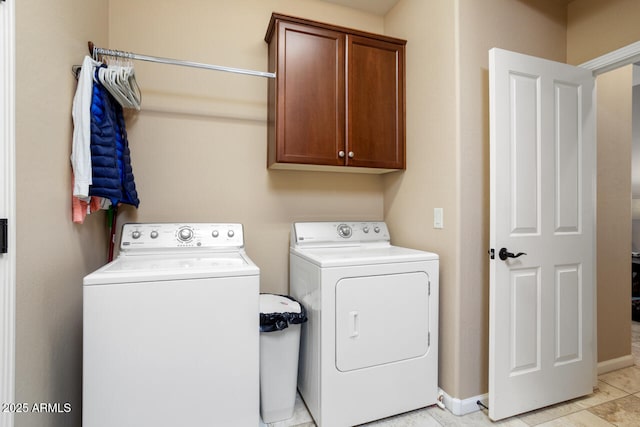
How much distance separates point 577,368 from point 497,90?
1707 mm

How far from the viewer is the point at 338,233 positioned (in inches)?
86.1

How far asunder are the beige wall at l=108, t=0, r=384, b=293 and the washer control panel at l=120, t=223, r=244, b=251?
0.19 metres

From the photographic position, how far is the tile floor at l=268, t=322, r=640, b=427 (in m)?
1.70

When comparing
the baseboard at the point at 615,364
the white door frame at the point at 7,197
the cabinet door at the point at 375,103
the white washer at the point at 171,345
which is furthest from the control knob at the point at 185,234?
the baseboard at the point at 615,364

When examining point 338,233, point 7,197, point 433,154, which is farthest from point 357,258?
point 7,197

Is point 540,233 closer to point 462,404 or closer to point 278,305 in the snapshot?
point 462,404

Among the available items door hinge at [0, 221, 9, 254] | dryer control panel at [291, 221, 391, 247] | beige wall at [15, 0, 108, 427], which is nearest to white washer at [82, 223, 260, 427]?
beige wall at [15, 0, 108, 427]

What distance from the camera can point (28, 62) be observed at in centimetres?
107

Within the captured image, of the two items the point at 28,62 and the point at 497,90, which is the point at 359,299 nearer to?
the point at 497,90

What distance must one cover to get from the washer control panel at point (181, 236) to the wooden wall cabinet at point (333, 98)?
21.0 inches

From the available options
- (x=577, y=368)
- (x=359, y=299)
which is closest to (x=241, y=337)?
(x=359, y=299)

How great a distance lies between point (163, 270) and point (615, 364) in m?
3.08

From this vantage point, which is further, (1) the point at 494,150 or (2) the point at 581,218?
(2) the point at 581,218

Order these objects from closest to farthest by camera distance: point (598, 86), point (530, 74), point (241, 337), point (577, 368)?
point (241, 337) < point (530, 74) < point (577, 368) < point (598, 86)
